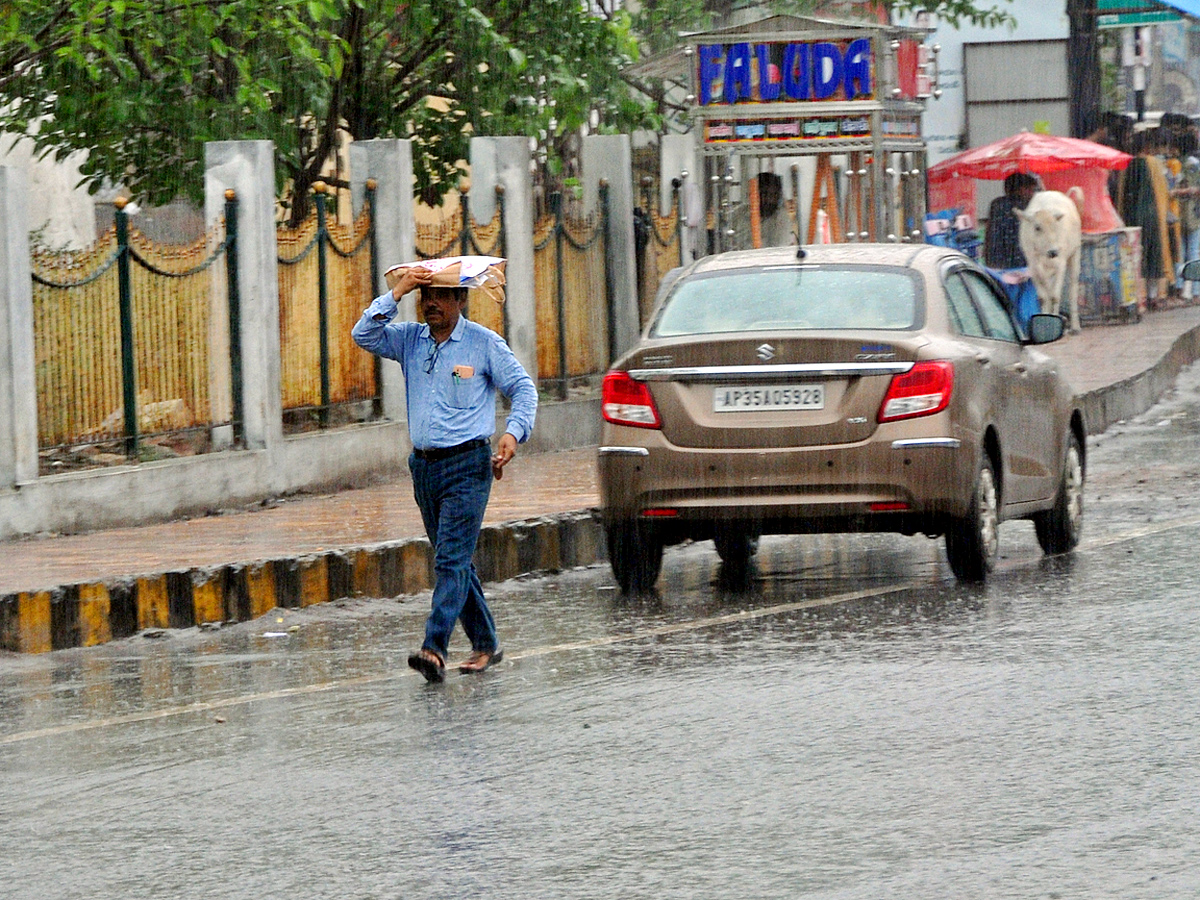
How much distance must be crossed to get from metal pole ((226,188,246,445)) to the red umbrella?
16546mm

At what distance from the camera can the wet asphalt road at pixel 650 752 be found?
550 cm

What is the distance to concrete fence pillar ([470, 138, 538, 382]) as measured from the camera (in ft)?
58.1

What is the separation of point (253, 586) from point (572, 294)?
8.44 meters

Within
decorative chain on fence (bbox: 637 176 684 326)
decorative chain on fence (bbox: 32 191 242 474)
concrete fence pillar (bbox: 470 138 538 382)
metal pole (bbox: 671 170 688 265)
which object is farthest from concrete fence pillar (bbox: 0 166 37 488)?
metal pole (bbox: 671 170 688 265)

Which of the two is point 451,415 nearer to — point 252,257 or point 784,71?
point 252,257

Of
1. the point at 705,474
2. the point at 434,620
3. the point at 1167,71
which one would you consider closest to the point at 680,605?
the point at 705,474

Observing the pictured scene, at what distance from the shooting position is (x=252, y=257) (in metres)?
14.4

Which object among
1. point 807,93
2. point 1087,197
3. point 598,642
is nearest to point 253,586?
point 598,642

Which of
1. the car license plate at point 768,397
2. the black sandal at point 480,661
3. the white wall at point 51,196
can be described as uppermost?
the white wall at point 51,196

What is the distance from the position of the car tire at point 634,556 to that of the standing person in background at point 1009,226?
17991mm

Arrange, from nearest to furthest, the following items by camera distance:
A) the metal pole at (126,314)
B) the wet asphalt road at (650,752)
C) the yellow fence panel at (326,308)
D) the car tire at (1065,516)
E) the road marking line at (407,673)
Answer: the wet asphalt road at (650,752), the road marking line at (407,673), the car tire at (1065,516), the metal pole at (126,314), the yellow fence panel at (326,308)

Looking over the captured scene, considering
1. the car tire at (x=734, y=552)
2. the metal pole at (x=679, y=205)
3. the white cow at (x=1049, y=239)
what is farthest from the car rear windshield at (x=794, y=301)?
the white cow at (x=1049, y=239)

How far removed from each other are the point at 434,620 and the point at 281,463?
246 inches

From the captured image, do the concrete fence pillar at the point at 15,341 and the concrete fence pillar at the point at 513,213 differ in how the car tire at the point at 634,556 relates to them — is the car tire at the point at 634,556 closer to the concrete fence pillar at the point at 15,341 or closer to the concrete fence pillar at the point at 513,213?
the concrete fence pillar at the point at 15,341
